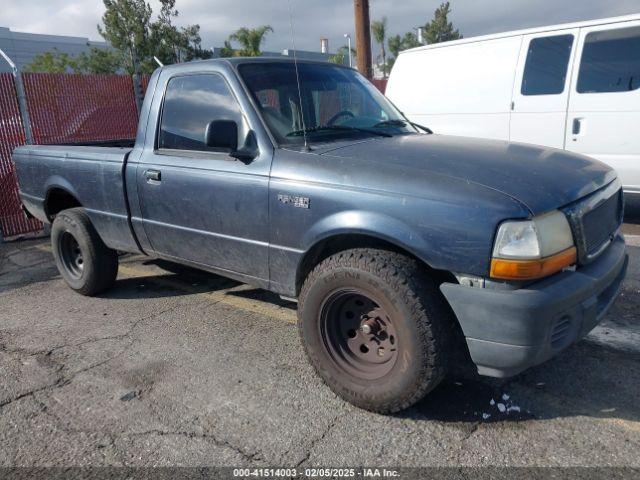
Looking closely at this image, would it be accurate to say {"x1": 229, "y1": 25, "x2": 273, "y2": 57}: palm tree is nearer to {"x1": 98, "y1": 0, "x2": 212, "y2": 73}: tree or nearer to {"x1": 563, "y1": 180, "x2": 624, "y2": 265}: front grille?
{"x1": 98, "y1": 0, "x2": 212, "y2": 73}: tree

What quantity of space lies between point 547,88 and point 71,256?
18.2 ft

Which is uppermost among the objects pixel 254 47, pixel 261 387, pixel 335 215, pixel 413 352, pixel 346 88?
pixel 254 47

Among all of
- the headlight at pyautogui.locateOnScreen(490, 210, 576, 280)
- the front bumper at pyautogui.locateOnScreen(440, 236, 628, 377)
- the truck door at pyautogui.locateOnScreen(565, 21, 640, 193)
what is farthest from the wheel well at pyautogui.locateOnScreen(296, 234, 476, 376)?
the truck door at pyautogui.locateOnScreen(565, 21, 640, 193)

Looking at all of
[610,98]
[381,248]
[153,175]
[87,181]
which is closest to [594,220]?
[381,248]

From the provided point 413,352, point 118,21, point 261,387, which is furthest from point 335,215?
point 118,21

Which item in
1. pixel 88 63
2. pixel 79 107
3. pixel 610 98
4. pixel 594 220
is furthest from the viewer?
A: pixel 88 63

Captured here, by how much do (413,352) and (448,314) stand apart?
0.26 m

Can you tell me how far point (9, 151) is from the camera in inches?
300

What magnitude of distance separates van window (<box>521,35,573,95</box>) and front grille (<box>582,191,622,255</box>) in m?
3.53

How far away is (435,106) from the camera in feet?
24.0

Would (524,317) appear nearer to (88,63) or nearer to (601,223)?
(601,223)

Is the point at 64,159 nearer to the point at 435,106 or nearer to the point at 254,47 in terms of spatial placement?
the point at 435,106

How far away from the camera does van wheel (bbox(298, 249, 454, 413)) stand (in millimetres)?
2576

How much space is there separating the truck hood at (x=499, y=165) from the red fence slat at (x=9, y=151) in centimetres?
628
